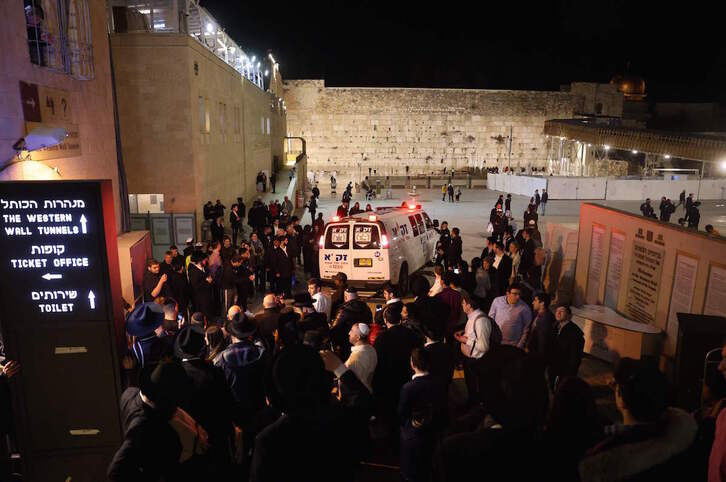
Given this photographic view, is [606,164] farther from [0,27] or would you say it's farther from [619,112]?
[0,27]

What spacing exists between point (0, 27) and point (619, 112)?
186 ft

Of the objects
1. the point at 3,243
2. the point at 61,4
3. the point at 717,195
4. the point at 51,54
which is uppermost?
the point at 61,4

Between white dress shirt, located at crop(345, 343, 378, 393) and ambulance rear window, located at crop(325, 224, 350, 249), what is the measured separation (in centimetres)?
610

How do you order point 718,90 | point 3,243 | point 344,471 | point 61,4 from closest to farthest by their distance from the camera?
point 344,471 < point 3,243 < point 61,4 < point 718,90

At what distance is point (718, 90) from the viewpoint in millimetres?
72500

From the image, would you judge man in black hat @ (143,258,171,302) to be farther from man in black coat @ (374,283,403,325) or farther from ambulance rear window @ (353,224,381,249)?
ambulance rear window @ (353,224,381,249)

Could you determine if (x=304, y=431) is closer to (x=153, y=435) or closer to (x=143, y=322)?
(x=153, y=435)

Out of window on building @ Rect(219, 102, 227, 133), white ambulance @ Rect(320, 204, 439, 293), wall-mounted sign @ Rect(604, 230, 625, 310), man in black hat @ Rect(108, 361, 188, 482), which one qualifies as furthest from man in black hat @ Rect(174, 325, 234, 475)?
window on building @ Rect(219, 102, 227, 133)

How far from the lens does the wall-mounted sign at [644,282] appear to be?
7809mm

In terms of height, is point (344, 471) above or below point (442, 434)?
above

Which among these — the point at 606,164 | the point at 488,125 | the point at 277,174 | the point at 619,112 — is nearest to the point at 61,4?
the point at 277,174

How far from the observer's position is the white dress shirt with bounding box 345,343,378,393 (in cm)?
472

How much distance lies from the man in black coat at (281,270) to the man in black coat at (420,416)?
692 centimetres

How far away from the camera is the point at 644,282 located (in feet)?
26.5
